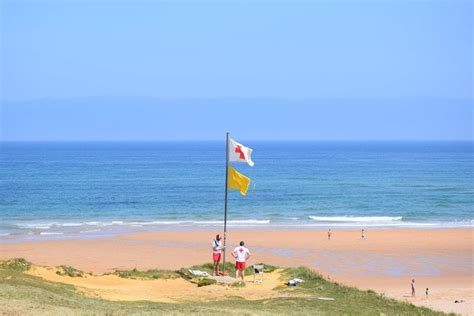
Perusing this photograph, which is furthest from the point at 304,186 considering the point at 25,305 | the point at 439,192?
the point at 25,305

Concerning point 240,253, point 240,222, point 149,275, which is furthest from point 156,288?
point 240,222

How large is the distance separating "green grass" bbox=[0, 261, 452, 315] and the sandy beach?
787 cm

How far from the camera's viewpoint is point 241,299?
62.9 ft

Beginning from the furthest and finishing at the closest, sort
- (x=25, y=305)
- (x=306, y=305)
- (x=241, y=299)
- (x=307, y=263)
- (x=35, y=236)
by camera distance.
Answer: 1. (x=35, y=236)
2. (x=307, y=263)
3. (x=241, y=299)
4. (x=306, y=305)
5. (x=25, y=305)

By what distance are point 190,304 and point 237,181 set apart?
6.09m

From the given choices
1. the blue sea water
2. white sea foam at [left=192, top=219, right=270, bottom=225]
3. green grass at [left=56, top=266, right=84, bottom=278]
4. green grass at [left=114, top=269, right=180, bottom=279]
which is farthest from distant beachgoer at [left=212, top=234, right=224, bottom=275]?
white sea foam at [left=192, top=219, right=270, bottom=225]

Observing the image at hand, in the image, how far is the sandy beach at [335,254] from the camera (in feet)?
102

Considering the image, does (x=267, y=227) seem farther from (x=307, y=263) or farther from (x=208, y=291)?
(x=208, y=291)

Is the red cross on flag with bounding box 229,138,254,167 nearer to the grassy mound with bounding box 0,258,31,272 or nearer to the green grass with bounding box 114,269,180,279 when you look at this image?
the green grass with bounding box 114,269,180,279

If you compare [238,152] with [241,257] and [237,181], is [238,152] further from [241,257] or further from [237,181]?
[241,257]

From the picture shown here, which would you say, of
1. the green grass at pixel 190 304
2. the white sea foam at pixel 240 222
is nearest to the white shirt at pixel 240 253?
the green grass at pixel 190 304

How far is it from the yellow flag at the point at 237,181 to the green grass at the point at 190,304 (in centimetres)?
384

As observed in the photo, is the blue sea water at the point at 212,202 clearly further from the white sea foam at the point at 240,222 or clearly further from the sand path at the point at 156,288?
the sand path at the point at 156,288

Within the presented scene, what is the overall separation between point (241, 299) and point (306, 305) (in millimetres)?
2203
